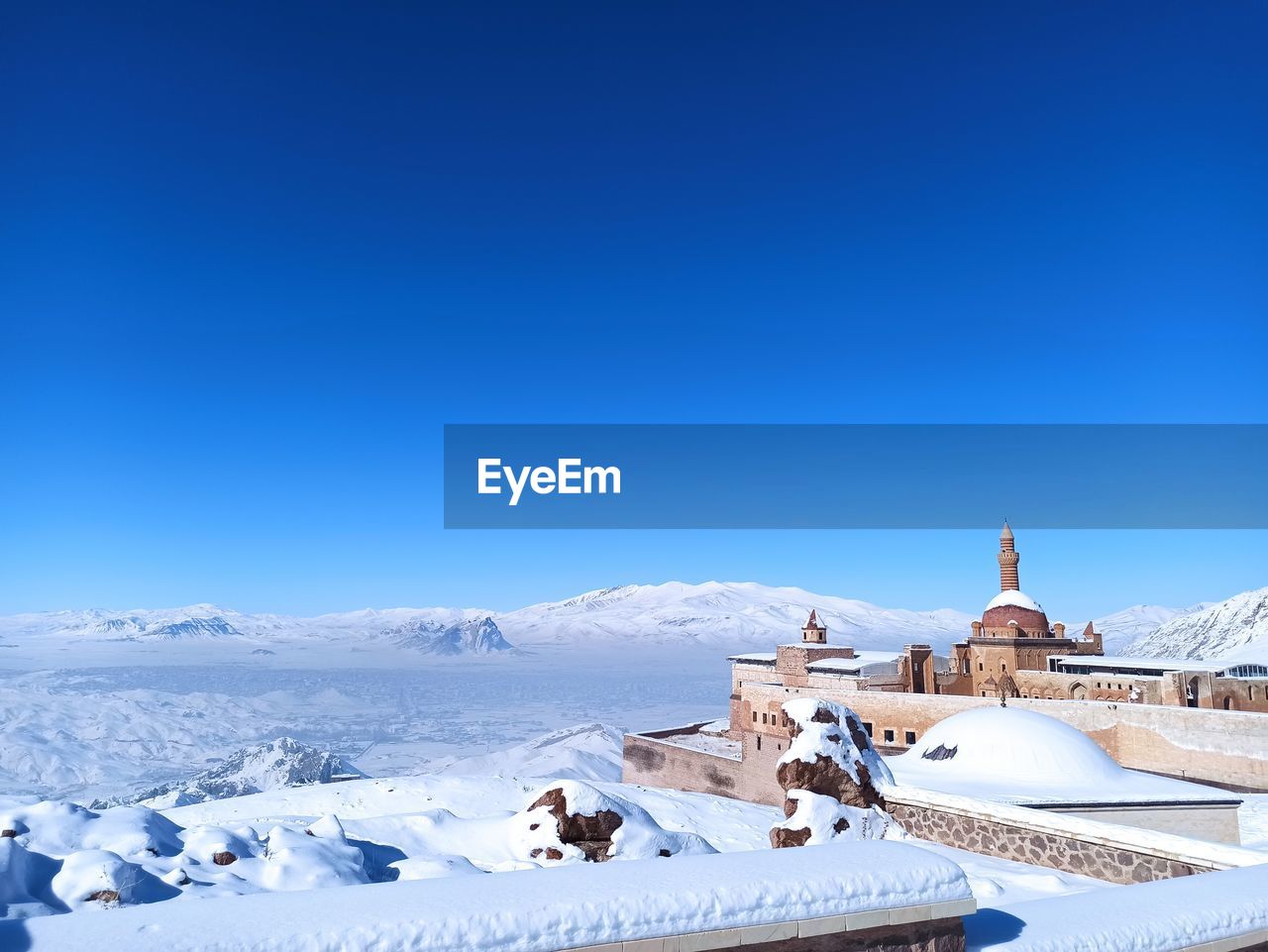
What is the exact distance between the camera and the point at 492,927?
344cm

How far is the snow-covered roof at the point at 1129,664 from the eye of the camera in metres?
32.6

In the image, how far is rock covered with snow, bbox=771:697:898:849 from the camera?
27.0 ft

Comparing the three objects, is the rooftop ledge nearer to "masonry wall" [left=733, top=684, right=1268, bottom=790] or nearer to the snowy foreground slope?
the snowy foreground slope

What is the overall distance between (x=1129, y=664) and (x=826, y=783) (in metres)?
31.0

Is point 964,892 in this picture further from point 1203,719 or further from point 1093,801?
point 1203,719

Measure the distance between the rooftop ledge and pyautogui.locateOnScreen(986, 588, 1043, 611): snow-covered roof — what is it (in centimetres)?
3682

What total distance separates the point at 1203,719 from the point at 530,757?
1742 inches

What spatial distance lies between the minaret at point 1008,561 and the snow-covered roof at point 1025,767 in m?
23.7

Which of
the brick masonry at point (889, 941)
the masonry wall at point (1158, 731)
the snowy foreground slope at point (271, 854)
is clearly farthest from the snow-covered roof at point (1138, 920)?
the masonry wall at point (1158, 731)

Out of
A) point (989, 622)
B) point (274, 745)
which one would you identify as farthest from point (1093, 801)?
point (274, 745)

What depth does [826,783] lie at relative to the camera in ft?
28.3

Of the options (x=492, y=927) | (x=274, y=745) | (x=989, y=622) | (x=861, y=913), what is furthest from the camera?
(x=274, y=745)

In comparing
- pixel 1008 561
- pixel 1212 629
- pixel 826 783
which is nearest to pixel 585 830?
pixel 826 783

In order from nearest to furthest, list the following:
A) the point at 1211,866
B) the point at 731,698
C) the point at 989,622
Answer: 1. the point at 1211,866
2. the point at 989,622
3. the point at 731,698
